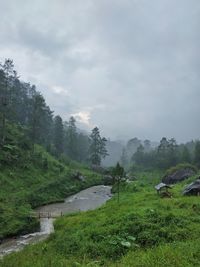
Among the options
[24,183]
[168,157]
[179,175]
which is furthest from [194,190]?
[168,157]

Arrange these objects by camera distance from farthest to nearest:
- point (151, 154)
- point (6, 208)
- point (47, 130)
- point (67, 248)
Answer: point (151, 154) → point (47, 130) → point (6, 208) → point (67, 248)

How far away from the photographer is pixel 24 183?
62.5 m

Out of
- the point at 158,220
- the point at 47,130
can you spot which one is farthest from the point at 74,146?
the point at 158,220

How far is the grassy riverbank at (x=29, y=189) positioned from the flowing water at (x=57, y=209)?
1437 millimetres

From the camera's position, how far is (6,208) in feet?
133

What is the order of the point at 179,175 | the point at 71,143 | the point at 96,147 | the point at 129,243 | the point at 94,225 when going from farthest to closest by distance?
the point at 71,143 → the point at 96,147 → the point at 179,175 → the point at 94,225 → the point at 129,243

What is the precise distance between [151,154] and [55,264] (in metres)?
130

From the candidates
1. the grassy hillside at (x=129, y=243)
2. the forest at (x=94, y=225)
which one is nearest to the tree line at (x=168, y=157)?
the forest at (x=94, y=225)

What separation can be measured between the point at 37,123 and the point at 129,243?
238 ft

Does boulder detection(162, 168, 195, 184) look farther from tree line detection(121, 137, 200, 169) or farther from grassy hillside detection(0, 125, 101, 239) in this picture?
tree line detection(121, 137, 200, 169)

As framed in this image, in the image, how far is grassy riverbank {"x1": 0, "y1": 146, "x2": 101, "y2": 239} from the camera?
123 ft

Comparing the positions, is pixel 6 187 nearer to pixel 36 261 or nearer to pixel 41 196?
pixel 41 196

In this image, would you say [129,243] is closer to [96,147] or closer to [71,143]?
[96,147]

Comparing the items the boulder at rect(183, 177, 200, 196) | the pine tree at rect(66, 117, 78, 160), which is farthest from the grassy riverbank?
the pine tree at rect(66, 117, 78, 160)
